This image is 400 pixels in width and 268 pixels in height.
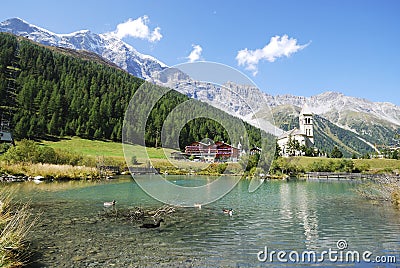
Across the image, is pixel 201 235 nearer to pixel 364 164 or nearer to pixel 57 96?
pixel 364 164

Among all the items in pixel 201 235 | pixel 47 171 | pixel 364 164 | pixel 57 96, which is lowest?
pixel 201 235

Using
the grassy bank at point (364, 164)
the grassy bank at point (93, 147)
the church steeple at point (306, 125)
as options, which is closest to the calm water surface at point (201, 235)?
the grassy bank at point (93, 147)

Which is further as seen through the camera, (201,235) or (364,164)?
(364,164)

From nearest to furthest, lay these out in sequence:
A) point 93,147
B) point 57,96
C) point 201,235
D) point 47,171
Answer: point 201,235, point 47,171, point 93,147, point 57,96

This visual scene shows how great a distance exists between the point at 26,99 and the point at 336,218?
332ft

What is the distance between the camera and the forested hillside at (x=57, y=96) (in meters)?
94.8

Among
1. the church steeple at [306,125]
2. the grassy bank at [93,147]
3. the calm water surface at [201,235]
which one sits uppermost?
the church steeple at [306,125]

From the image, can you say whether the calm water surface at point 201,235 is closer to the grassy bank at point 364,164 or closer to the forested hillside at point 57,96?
the grassy bank at point 364,164

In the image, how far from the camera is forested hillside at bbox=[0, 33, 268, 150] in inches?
3730

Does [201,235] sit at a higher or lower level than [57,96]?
lower

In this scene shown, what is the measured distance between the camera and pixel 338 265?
35.7 ft

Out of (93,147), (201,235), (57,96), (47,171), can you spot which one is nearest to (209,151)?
(201,235)

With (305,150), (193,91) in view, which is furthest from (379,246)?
(305,150)

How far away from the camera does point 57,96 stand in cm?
10675
